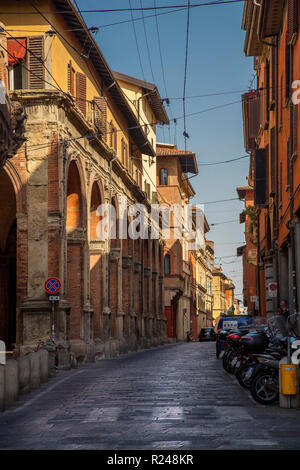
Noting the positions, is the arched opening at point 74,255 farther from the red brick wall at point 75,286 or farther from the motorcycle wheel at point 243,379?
the motorcycle wheel at point 243,379

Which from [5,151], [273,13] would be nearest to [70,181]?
[273,13]

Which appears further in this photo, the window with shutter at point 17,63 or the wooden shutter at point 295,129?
the window with shutter at point 17,63

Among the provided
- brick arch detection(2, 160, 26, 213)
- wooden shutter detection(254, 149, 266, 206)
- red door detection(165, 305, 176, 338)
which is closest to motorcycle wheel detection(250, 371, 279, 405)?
brick arch detection(2, 160, 26, 213)

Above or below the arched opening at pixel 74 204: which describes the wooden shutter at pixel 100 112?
above

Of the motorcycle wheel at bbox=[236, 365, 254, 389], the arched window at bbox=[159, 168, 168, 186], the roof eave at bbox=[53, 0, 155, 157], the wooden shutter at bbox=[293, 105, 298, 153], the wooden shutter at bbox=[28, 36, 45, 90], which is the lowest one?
the motorcycle wheel at bbox=[236, 365, 254, 389]

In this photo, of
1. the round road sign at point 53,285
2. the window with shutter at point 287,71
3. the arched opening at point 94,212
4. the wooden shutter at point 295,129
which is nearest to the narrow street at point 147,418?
the round road sign at point 53,285

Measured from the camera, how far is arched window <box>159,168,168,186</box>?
64312 mm

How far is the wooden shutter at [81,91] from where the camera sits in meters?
26.9

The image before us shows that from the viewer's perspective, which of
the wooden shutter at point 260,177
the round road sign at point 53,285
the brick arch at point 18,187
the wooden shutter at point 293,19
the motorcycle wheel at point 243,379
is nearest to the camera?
the motorcycle wheel at point 243,379

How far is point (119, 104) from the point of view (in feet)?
119

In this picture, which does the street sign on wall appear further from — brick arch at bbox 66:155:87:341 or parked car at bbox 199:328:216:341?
parked car at bbox 199:328:216:341

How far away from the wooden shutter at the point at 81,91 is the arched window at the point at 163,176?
120ft

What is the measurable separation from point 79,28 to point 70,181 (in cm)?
545

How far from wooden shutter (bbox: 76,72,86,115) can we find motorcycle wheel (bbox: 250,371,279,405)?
55.8 feet
